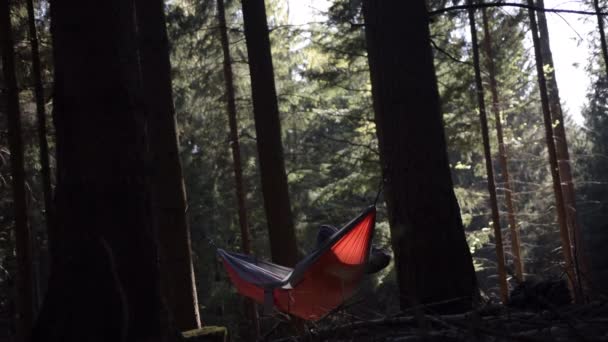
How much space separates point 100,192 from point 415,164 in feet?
5.82

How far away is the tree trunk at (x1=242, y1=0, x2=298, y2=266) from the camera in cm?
776

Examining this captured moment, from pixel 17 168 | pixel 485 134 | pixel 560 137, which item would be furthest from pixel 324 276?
pixel 560 137

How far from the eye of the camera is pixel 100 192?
281 cm

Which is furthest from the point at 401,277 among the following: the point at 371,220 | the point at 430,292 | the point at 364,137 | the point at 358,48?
the point at 364,137

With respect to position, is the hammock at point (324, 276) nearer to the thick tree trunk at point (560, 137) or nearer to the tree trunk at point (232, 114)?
the tree trunk at point (232, 114)

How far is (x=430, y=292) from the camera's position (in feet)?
11.7

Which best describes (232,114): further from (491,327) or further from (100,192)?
(491,327)

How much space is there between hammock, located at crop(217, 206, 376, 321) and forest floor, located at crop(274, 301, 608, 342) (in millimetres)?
1714

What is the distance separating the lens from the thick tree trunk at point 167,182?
18.0ft

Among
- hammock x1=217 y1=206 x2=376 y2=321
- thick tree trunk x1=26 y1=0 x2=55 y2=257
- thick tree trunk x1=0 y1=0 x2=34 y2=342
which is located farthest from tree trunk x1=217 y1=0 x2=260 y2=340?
hammock x1=217 y1=206 x2=376 y2=321

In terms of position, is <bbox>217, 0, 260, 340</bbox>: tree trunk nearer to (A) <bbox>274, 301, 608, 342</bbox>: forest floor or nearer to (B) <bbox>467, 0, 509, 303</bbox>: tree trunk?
(B) <bbox>467, 0, 509, 303</bbox>: tree trunk

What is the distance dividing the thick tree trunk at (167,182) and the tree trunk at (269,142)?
2107mm

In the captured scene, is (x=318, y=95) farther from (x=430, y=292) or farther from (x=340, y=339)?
(x=340, y=339)

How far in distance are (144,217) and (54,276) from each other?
0.45 meters
